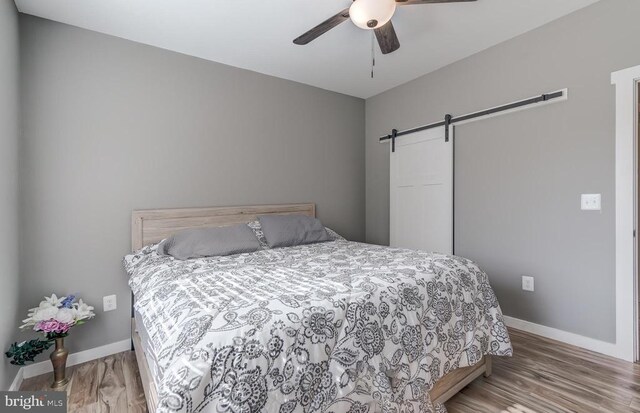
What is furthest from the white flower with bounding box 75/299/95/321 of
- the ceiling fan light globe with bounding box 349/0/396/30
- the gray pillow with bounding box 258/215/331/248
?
the ceiling fan light globe with bounding box 349/0/396/30

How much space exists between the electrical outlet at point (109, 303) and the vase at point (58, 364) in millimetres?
411

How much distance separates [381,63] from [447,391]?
2757mm

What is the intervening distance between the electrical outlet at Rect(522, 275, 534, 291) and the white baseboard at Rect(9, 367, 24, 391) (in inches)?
143

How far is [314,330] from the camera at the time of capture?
3.80 feet

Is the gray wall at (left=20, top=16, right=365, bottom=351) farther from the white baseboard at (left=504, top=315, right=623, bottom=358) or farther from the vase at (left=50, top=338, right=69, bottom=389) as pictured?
the white baseboard at (left=504, top=315, right=623, bottom=358)

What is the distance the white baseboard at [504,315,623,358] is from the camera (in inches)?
84.7

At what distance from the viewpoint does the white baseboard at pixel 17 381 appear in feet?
6.07

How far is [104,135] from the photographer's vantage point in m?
2.36

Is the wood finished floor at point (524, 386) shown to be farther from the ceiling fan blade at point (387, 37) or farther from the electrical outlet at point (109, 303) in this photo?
the ceiling fan blade at point (387, 37)

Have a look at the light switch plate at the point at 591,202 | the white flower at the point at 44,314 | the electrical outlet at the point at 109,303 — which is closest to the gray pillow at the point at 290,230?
the electrical outlet at the point at 109,303

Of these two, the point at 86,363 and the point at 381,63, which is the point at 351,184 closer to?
the point at 381,63

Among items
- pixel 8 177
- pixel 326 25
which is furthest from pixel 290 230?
pixel 8 177

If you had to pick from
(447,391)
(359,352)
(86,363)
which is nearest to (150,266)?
(86,363)

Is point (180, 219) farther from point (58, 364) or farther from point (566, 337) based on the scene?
point (566, 337)
